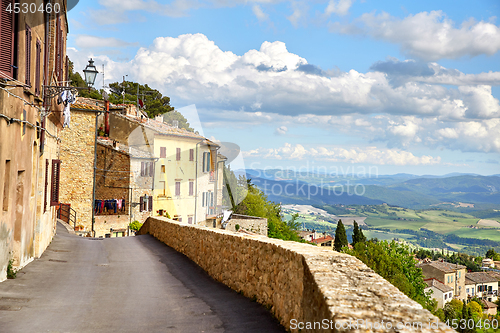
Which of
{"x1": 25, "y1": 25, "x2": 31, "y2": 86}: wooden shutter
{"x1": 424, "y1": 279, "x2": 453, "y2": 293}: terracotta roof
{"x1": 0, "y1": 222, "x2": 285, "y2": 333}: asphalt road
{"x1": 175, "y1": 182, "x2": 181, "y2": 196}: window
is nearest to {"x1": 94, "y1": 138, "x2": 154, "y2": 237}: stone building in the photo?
{"x1": 175, "y1": 182, "x2": 181, "y2": 196}: window

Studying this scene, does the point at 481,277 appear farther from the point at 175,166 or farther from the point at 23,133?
the point at 23,133

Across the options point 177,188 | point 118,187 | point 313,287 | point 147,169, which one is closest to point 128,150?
point 147,169

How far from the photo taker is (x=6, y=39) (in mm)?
9172

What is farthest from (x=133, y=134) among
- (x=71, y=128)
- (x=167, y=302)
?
(x=167, y=302)

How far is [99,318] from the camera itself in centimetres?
721

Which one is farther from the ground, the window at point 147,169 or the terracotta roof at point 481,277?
the window at point 147,169

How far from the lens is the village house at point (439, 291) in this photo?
A: 10051 cm

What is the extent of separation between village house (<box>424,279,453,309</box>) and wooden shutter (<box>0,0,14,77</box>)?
107375mm

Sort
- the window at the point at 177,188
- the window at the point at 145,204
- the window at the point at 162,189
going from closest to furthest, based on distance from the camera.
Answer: the window at the point at 145,204, the window at the point at 162,189, the window at the point at 177,188

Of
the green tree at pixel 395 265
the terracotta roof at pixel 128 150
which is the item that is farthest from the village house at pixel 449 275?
the terracotta roof at pixel 128 150

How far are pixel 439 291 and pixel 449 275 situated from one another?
13.5 meters

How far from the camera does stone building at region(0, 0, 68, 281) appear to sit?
28.5 feet

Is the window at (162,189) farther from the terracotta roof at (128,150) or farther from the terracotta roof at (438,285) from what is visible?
the terracotta roof at (438,285)

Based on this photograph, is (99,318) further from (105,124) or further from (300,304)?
(105,124)
